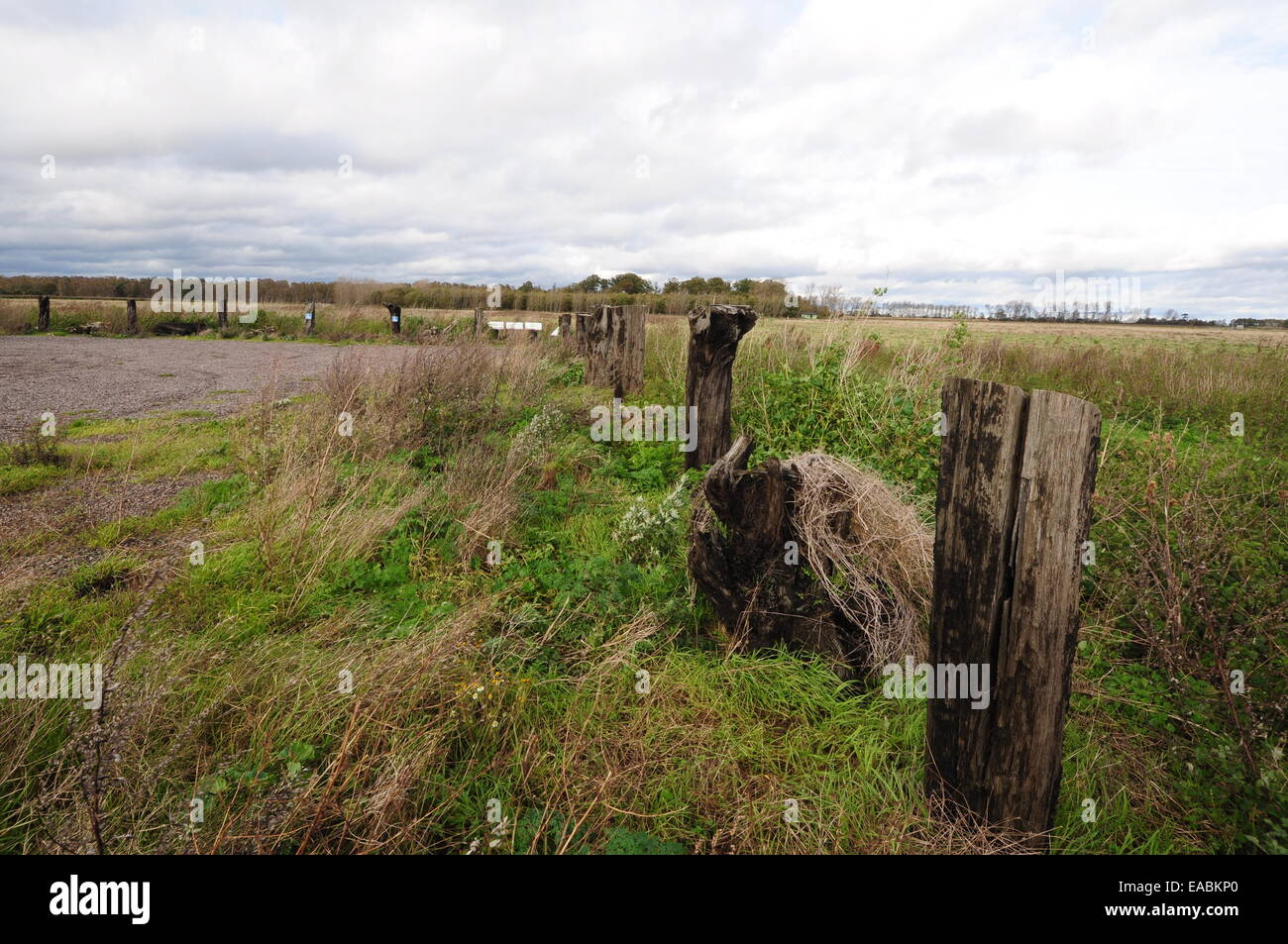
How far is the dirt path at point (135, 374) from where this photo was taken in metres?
8.62

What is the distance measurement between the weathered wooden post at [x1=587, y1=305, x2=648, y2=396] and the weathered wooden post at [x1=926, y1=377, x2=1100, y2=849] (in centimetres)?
775

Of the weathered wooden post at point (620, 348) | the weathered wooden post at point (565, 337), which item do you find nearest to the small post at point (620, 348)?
the weathered wooden post at point (620, 348)

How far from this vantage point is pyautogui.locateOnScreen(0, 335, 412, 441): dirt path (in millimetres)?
8617

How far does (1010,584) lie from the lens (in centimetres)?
212

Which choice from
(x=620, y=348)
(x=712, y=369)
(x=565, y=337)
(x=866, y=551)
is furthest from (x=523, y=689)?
(x=565, y=337)

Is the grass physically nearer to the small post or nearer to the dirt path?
the dirt path

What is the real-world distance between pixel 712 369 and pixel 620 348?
4.47m

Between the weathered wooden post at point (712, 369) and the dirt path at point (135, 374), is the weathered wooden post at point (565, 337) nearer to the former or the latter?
the dirt path at point (135, 374)

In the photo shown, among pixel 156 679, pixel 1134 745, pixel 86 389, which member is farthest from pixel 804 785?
pixel 86 389

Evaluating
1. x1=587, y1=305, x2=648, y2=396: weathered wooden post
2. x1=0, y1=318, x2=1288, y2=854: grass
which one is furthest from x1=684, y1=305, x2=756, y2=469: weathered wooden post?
x1=587, y1=305, x2=648, y2=396: weathered wooden post

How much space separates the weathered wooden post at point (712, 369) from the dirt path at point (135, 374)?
3.69m

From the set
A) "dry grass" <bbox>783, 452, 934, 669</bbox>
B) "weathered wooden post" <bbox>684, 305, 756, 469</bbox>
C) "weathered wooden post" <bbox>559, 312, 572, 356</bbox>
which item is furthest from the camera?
"weathered wooden post" <bbox>559, 312, 572, 356</bbox>

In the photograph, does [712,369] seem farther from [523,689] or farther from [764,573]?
[523,689]
